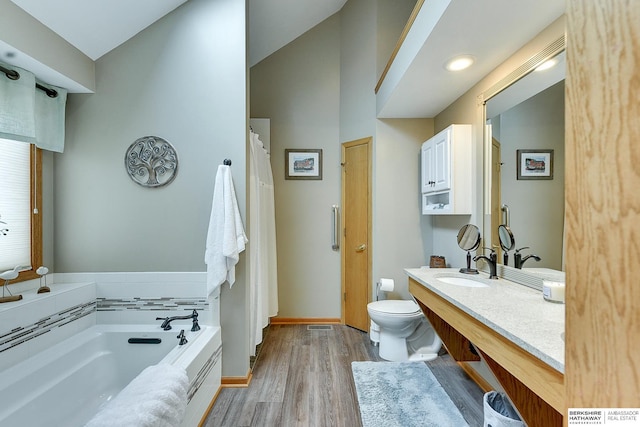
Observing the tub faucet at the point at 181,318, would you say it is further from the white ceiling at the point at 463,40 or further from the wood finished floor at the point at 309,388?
the white ceiling at the point at 463,40

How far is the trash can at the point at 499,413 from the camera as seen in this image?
1.33m

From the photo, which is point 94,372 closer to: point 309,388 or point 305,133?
point 309,388

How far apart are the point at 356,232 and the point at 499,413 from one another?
197 centimetres

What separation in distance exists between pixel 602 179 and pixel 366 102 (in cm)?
283

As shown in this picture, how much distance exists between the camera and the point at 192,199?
211cm

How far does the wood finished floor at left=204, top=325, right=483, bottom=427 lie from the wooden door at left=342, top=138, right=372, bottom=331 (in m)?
0.36

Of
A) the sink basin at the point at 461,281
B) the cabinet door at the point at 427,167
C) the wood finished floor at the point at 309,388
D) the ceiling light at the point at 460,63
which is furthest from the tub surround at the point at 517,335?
the ceiling light at the point at 460,63

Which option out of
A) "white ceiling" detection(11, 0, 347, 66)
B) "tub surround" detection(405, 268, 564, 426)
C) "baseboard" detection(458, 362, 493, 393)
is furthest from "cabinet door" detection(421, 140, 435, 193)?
"white ceiling" detection(11, 0, 347, 66)

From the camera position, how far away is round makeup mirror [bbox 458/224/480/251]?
6.48 feet

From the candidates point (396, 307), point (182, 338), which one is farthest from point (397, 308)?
point (182, 338)

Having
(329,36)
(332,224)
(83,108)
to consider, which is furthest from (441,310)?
(329,36)

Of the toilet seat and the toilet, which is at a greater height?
the toilet seat

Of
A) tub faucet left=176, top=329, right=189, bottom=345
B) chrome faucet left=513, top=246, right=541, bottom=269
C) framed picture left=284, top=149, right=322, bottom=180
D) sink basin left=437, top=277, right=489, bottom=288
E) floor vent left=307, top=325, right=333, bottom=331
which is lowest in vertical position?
floor vent left=307, top=325, right=333, bottom=331

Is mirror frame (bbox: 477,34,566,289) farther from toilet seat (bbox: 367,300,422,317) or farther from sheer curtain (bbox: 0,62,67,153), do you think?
sheer curtain (bbox: 0,62,67,153)
